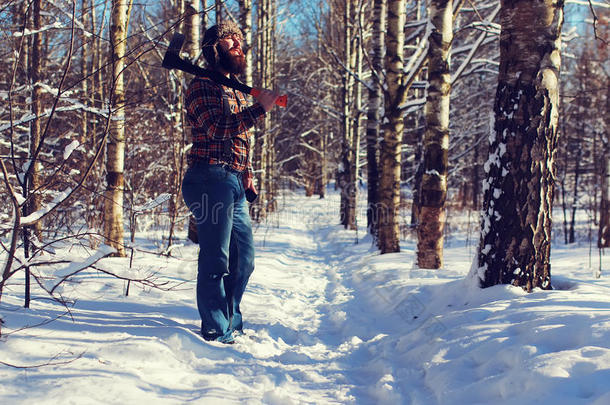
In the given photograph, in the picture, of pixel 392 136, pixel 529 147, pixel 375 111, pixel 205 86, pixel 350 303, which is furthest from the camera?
pixel 375 111

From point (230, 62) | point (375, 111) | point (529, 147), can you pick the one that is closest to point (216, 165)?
point (230, 62)

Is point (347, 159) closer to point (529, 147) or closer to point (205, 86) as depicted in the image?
point (529, 147)

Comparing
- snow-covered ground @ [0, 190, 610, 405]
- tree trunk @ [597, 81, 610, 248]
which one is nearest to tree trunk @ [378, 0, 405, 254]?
snow-covered ground @ [0, 190, 610, 405]

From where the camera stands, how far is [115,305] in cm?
326

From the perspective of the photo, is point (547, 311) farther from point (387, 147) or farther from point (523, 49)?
point (387, 147)

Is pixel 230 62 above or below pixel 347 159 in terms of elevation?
below

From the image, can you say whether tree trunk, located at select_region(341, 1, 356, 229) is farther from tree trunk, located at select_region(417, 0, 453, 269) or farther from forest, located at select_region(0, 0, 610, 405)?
tree trunk, located at select_region(417, 0, 453, 269)

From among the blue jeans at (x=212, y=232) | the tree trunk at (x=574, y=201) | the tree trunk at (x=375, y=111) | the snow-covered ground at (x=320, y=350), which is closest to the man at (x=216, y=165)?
the blue jeans at (x=212, y=232)

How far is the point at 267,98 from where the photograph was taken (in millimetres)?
2771

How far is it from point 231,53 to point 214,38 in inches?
5.7

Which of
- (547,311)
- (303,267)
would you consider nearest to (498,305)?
(547,311)

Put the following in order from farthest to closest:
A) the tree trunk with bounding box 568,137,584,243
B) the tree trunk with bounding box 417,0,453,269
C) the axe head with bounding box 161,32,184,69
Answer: the tree trunk with bounding box 568,137,584,243 → the tree trunk with bounding box 417,0,453,269 → the axe head with bounding box 161,32,184,69

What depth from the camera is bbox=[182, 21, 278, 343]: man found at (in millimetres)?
2760

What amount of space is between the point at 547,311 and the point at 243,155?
2.20 m
